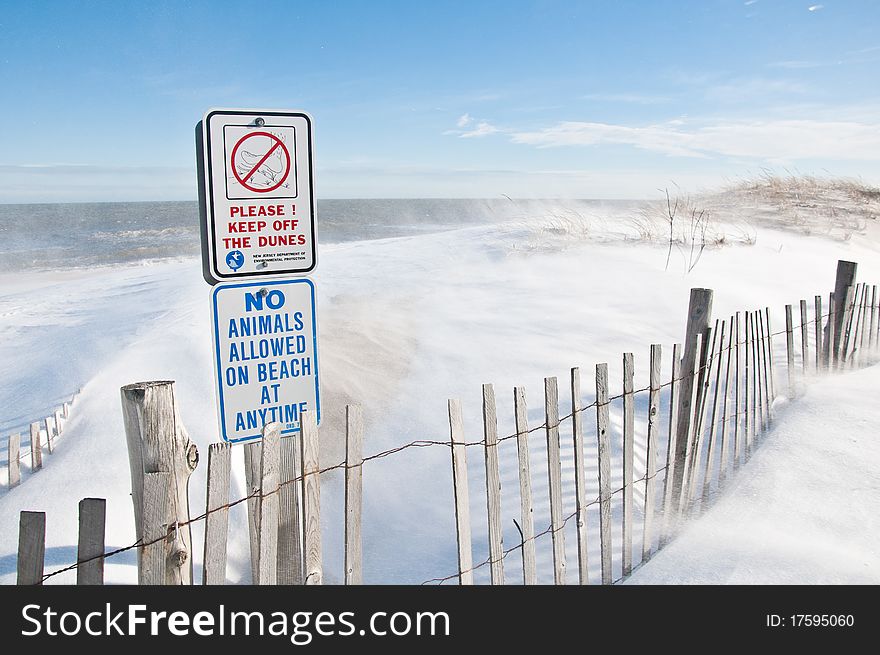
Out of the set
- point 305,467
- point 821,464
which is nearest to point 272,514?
point 305,467

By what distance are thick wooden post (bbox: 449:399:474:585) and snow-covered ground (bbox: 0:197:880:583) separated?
135 centimetres

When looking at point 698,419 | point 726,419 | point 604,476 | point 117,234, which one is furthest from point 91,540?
point 117,234

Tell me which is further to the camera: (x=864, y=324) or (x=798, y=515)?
(x=864, y=324)

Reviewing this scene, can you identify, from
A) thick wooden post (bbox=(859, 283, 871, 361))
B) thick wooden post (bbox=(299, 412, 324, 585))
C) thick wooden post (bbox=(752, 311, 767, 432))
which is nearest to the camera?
thick wooden post (bbox=(299, 412, 324, 585))

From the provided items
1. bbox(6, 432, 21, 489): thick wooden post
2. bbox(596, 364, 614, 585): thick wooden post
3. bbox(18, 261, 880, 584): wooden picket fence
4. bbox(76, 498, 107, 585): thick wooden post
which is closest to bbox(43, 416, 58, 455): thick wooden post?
bbox(6, 432, 21, 489): thick wooden post

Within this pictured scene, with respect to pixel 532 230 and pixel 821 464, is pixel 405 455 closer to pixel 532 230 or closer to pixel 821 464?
pixel 821 464

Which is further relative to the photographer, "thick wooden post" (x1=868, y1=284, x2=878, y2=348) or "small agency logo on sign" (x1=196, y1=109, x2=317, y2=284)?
"thick wooden post" (x1=868, y1=284, x2=878, y2=348)

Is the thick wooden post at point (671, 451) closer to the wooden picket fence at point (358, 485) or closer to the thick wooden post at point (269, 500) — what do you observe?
the wooden picket fence at point (358, 485)

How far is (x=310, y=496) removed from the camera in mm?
2252

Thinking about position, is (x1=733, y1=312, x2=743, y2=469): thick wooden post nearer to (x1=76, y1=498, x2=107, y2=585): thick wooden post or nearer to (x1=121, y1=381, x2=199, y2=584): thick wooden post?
(x1=121, y1=381, x2=199, y2=584): thick wooden post

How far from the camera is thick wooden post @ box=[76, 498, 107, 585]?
70.4 inches

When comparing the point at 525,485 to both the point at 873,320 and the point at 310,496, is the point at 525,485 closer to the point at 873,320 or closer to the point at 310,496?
the point at 310,496

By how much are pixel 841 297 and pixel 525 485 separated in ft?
17.4

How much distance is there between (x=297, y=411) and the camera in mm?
2719
